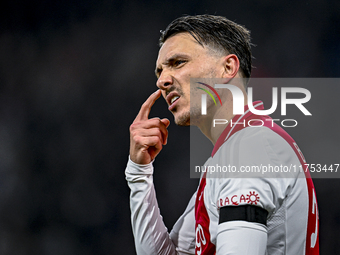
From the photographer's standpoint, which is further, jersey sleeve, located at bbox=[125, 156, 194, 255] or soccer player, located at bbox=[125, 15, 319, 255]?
jersey sleeve, located at bbox=[125, 156, 194, 255]

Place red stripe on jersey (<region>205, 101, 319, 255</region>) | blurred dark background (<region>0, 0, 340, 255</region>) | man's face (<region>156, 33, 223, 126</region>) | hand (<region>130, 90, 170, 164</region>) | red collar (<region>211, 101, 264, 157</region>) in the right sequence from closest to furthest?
red stripe on jersey (<region>205, 101, 319, 255</region>) < red collar (<region>211, 101, 264, 157</region>) < man's face (<region>156, 33, 223, 126</region>) < hand (<region>130, 90, 170, 164</region>) < blurred dark background (<region>0, 0, 340, 255</region>)

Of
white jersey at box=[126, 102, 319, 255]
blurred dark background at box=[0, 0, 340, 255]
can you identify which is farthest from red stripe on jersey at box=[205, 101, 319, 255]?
blurred dark background at box=[0, 0, 340, 255]

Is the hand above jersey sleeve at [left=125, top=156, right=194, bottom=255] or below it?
above

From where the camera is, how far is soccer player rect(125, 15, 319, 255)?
0.67 m

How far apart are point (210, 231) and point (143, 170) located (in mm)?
410

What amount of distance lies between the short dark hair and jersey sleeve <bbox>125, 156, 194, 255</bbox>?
0.47 m

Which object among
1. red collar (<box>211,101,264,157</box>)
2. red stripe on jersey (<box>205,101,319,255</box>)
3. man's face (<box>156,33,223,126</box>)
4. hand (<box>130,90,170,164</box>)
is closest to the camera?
red stripe on jersey (<box>205,101,319,255</box>)

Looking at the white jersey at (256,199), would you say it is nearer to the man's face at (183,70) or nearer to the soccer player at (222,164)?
the soccer player at (222,164)

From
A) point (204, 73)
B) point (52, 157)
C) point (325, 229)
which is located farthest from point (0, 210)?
point (325, 229)

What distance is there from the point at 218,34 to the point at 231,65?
0.12 m

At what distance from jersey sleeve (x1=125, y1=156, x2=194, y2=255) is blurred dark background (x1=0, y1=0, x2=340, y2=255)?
1052mm

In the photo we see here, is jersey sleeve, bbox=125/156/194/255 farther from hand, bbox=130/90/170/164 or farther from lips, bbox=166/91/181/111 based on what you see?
lips, bbox=166/91/181/111

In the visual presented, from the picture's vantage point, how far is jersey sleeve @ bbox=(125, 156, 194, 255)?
3.74ft

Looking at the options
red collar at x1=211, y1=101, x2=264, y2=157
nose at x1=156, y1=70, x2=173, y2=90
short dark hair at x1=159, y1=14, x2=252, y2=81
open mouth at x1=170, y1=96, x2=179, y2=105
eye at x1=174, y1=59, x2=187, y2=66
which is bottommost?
red collar at x1=211, y1=101, x2=264, y2=157
